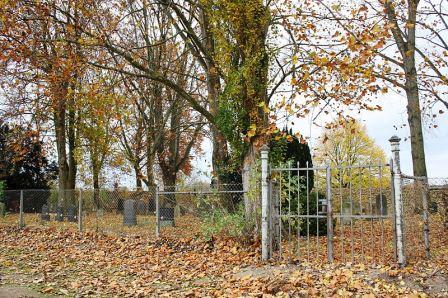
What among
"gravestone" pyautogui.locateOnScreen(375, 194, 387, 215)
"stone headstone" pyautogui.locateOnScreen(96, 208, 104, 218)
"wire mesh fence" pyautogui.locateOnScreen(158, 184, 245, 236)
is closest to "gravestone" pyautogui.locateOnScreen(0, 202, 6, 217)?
"stone headstone" pyautogui.locateOnScreen(96, 208, 104, 218)

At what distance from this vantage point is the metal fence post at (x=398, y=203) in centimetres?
1020

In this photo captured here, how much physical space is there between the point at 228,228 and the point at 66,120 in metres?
17.0

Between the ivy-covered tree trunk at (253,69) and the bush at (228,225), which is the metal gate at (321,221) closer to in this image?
the bush at (228,225)

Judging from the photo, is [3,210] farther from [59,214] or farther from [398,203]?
[398,203]

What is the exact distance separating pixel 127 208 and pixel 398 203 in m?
11.6

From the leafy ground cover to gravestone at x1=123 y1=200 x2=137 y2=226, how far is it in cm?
184

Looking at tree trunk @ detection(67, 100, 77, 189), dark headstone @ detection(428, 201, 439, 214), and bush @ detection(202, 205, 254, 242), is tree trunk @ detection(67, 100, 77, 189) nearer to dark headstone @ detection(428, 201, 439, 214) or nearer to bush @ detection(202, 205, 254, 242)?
bush @ detection(202, 205, 254, 242)

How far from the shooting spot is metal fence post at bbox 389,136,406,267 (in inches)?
401

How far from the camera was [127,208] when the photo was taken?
1919 centimetres

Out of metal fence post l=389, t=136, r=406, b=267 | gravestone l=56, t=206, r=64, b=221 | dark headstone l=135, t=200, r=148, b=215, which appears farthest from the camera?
gravestone l=56, t=206, r=64, b=221

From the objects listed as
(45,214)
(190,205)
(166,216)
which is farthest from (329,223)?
(45,214)

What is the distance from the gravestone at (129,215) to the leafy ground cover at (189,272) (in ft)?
6.03

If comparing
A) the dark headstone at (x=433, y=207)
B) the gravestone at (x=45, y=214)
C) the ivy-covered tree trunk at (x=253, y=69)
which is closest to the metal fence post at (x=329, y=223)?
the ivy-covered tree trunk at (x=253, y=69)

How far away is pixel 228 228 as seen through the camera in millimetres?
14078
